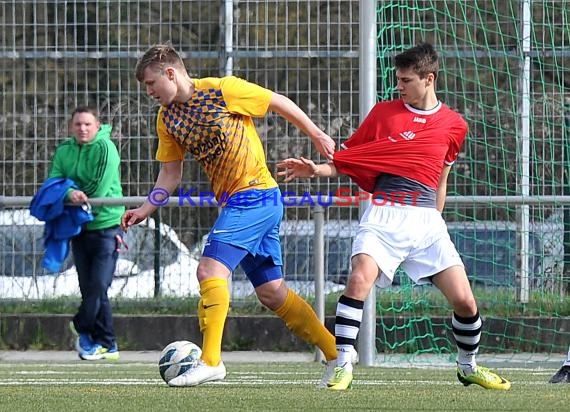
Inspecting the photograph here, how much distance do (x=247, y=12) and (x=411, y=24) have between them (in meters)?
1.81

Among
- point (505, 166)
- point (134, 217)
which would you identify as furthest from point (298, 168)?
point (505, 166)

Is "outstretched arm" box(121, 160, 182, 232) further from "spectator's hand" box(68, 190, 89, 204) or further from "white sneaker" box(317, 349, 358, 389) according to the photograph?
"spectator's hand" box(68, 190, 89, 204)

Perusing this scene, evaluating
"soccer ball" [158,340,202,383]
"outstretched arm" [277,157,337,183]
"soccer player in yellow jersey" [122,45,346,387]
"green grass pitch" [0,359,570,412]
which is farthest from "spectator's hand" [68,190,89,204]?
"outstretched arm" [277,157,337,183]

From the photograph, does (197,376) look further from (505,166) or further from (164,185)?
(505,166)

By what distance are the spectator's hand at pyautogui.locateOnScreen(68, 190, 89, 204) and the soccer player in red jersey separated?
13.6ft

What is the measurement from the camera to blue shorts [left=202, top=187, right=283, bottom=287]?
297 inches

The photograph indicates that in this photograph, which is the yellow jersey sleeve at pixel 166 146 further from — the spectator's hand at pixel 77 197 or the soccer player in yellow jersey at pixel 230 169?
the spectator's hand at pixel 77 197

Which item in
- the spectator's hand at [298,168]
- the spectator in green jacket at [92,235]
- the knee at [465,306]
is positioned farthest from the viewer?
the spectator in green jacket at [92,235]

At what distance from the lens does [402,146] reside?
25.1 ft

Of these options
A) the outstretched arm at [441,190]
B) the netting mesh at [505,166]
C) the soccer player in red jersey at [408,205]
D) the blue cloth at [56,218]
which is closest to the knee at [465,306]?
the soccer player in red jersey at [408,205]

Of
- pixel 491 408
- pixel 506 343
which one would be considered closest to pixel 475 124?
pixel 506 343

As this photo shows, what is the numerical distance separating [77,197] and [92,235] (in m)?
0.33

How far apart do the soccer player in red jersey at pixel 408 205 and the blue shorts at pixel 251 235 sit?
0.40 m

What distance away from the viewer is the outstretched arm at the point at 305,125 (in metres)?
7.53
